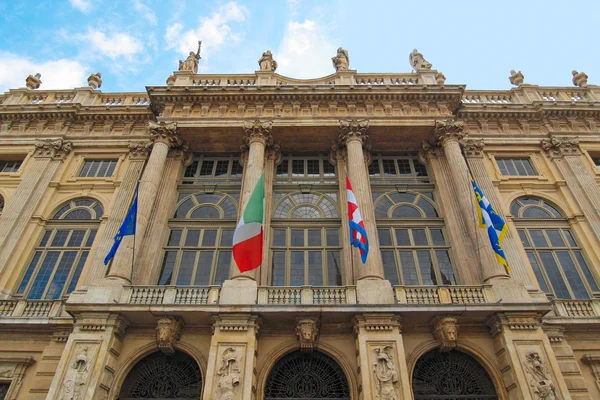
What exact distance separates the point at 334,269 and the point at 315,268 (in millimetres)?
800

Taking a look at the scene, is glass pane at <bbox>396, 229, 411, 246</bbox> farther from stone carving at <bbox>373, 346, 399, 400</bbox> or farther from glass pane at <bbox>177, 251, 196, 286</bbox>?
glass pane at <bbox>177, 251, 196, 286</bbox>

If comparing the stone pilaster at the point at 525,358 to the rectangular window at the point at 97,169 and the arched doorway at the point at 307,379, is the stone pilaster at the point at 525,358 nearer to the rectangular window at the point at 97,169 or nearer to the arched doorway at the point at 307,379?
the arched doorway at the point at 307,379

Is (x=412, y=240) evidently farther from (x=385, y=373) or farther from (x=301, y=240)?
(x=385, y=373)

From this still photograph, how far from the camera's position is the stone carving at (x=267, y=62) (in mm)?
22541

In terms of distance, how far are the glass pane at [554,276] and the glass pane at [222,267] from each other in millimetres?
13582

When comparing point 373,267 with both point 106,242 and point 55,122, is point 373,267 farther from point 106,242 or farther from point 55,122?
point 55,122

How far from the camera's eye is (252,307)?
1309cm

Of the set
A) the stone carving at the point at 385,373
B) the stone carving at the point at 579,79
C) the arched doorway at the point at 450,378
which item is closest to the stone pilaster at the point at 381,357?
the stone carving at the point at 385,373

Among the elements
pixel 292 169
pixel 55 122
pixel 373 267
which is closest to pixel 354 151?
pixel 292 169

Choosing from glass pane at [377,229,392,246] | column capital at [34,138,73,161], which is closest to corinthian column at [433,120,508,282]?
glass pane at [377,229,392,246]

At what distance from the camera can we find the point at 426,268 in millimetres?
16578

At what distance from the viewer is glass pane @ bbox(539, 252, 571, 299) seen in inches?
632

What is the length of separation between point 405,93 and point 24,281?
19666 mm

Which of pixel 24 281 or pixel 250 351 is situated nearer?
pixel 250 351
